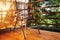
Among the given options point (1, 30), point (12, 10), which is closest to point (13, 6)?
point (12, 10)

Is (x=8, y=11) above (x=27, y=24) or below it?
above

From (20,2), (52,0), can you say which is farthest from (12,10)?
(52,0)

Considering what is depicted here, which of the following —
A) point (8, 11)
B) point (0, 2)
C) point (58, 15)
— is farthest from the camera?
point (58, 15)

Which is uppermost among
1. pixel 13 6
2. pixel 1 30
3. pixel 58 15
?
pixel 13 6

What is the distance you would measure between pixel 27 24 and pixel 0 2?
1664mm

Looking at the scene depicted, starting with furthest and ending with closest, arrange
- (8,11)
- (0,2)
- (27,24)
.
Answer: (27,24)
(8,11)
(0,2)

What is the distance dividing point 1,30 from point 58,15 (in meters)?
2.25

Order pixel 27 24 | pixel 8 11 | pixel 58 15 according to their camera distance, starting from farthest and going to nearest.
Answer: pixel 27 24 < pixel 58 15 < pixel 8 11

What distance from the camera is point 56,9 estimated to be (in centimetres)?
519

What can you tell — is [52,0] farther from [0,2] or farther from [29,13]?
[0,2]

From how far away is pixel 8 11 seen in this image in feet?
15.8

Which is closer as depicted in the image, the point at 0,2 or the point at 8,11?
the point at 0,2

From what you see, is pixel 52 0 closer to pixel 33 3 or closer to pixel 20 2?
pixel 33 3

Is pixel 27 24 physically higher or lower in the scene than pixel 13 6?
lower
